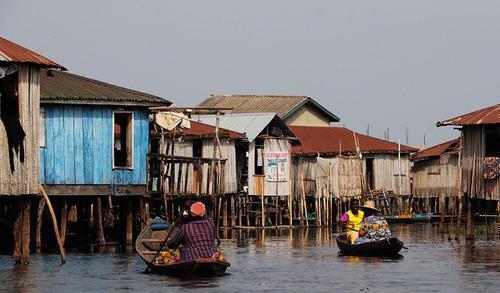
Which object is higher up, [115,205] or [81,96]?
[81,96]

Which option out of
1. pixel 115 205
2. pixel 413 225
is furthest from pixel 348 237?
pixel 413 225

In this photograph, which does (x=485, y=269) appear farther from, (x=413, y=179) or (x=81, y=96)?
(x=413, y=179)

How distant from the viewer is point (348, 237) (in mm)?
29547

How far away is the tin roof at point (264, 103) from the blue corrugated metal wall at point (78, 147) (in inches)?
1233

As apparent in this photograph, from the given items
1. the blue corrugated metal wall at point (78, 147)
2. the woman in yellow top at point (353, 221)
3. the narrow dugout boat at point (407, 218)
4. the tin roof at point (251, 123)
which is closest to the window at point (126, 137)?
the blue corrugated metal wall at point (78, 147)

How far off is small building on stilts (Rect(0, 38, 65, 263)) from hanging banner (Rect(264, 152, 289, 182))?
2569 centimetres

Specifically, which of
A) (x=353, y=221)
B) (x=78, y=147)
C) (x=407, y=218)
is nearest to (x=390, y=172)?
(x=407, y=218)

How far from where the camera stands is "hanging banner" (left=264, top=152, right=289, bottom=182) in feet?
168

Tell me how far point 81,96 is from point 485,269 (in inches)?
482

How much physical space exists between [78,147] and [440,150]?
108 feet

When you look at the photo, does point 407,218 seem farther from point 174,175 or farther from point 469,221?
point 174,175

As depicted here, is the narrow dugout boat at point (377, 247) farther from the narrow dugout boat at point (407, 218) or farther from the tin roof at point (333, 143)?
the tin roof at point (333, 143)

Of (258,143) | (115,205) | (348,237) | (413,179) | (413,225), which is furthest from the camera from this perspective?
(413,179)

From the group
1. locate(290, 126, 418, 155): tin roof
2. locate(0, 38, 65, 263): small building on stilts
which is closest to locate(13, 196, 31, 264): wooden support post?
locate(0, 38, 65, 263): small building on stilts
